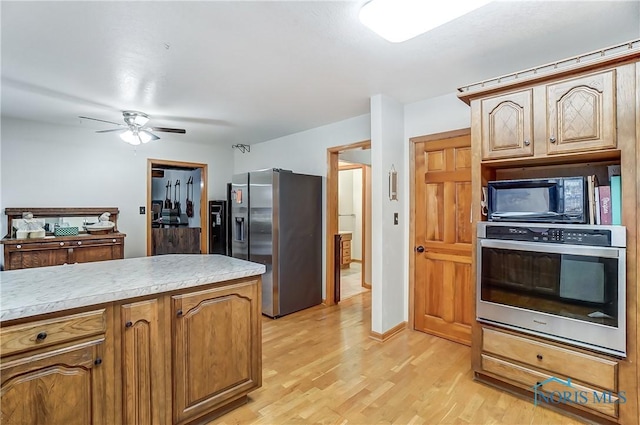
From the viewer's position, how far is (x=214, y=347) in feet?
6.12

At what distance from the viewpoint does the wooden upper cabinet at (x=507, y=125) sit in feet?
6.91

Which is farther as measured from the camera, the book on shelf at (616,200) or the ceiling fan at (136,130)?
the ceiling fan at (136,130)

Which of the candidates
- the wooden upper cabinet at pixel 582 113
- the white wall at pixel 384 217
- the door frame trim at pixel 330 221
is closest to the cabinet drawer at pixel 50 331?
the white wall at pixel 384 217

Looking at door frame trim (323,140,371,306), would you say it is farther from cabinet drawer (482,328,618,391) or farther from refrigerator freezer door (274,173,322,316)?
cabinet drawer (482,328,618,391)

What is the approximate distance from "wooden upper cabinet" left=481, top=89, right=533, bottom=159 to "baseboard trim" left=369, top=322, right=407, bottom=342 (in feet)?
6.21

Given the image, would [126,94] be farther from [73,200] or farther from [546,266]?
[546,266]

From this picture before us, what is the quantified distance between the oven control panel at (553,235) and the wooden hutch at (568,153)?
13cm

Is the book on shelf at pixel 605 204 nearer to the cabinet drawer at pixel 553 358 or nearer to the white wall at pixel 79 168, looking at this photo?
the cabinet drawer at pixel 553 358

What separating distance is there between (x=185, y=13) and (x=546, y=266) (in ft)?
8.86

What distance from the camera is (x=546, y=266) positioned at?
2.04 m

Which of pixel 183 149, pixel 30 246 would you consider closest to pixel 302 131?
pixel 183 149

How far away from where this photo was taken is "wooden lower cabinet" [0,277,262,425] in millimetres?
1302

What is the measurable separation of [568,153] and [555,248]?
60cm

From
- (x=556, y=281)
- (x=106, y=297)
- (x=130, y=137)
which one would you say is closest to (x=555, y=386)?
(x=556, y=281)
